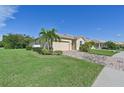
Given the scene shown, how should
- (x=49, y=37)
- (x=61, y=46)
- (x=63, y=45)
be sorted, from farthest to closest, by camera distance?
(x=63, y=45) < (x=61, y=46) < (x=49, y=37)

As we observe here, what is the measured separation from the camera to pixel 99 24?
643 inches

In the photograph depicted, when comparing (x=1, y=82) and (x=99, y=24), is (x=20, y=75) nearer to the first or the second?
(x=1, y=82)

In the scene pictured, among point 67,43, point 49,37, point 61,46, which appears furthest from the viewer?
point 67,43

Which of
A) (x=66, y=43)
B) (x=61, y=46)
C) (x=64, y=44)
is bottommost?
(x=61, y=46)

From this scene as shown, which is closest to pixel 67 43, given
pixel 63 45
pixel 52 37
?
pixel 63 45

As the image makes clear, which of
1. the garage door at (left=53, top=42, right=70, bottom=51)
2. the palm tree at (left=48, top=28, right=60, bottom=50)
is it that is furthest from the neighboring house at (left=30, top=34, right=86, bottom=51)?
the palm tree at (left=48, top=28, right=60, bottom=50)

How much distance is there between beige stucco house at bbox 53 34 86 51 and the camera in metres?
26.0

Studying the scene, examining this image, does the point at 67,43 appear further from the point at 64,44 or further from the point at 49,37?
the point at 49,37

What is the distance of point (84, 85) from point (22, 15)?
847cm

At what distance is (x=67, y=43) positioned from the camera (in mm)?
28469

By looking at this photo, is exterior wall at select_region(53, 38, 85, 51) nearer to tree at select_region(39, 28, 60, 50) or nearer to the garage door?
the garage door

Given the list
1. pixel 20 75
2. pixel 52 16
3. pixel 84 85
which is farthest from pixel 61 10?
pixel 84 85

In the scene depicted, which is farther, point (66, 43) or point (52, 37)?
point (66, 43)

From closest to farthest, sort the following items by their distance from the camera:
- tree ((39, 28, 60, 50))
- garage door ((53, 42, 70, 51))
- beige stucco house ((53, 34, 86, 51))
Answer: tree ((39, 28, 60, 50)), garage door ((53, 42, 70, 51)), beige stucco house ((53, 34, 86, 51))
